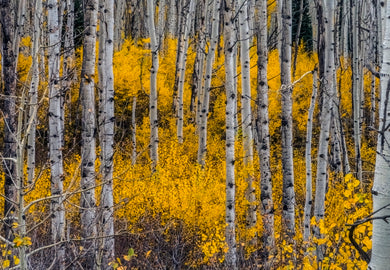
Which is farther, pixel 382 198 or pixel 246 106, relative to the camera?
pixel 246 106

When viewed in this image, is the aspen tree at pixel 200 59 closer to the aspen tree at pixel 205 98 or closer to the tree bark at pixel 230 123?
the aspen tree at pixel 205 98

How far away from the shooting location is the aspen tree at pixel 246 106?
7.87 meters

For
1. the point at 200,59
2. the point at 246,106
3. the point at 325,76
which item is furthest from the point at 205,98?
the point at 325,76

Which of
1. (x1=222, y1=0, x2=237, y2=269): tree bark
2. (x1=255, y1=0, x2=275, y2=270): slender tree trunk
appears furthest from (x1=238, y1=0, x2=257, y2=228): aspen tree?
(x1=222, y1=0, x2=237, y2=269): tree bark

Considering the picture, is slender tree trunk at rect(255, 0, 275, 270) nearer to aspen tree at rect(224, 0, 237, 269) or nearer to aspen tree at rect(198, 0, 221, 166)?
aspen tree at rect(224, 0, 237, 269)

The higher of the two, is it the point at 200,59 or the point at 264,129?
the point at 200,59

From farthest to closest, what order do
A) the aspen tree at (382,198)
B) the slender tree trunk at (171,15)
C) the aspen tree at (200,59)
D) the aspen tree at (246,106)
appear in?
the slender tree trunk at (171,15) < the aspen tree at (200,59) < the aspen tree at (246,106) < the aspen tree at (382,198)

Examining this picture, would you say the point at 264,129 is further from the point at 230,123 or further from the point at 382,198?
the point at 382,198

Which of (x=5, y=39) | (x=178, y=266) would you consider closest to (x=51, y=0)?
(x=5, y=39)

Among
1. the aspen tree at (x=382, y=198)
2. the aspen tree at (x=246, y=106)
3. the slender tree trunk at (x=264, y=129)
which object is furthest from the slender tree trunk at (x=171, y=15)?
the aspen tree at (x=382, y=198)

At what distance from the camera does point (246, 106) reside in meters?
8.23

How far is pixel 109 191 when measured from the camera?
6277 millimetres

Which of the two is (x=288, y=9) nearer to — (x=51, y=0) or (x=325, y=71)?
(x=325, y=71)

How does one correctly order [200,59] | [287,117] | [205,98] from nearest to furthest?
[287,117], [205,98], [200,59]
